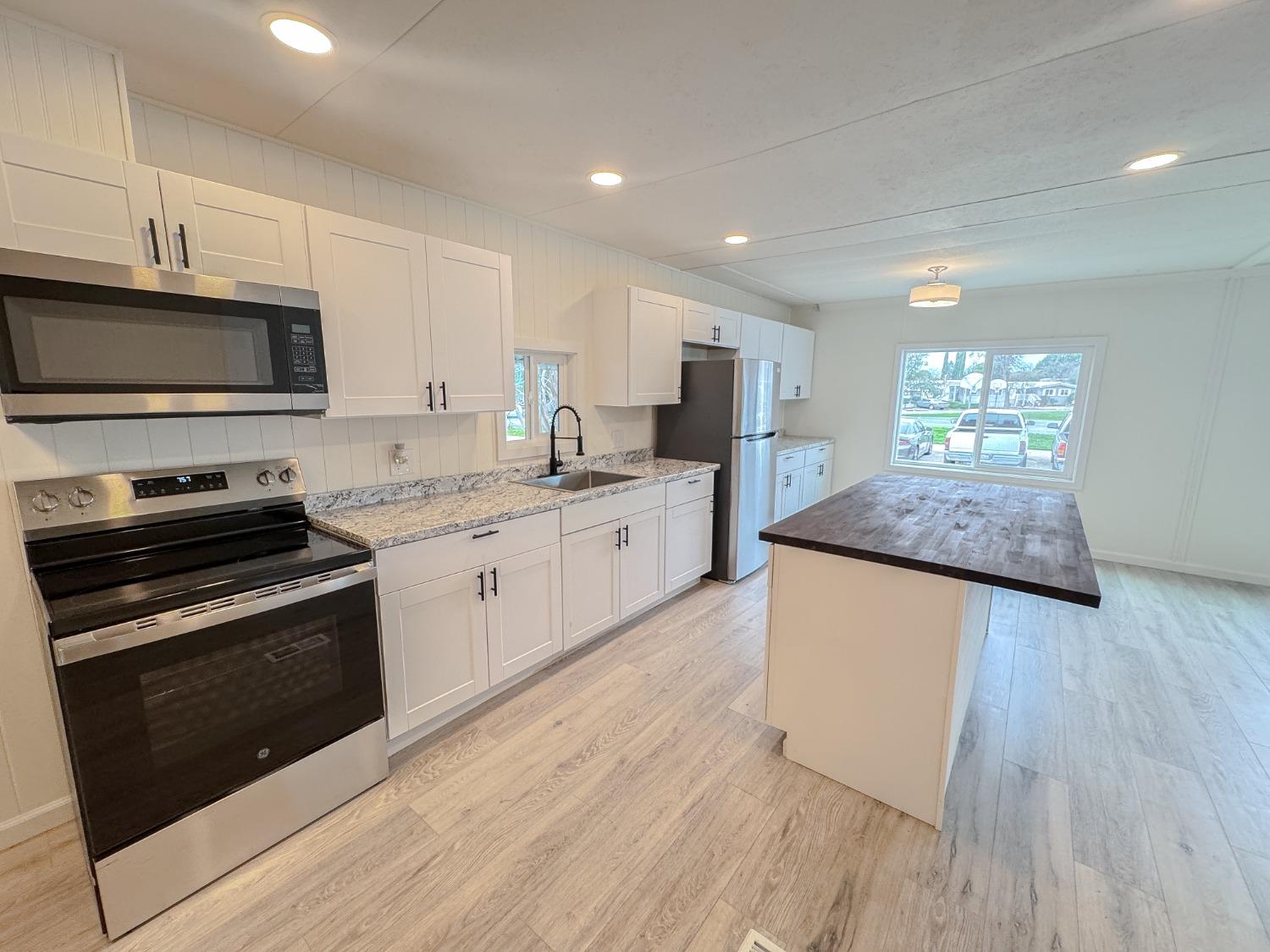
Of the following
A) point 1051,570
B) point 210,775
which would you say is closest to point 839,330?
point 1051,570

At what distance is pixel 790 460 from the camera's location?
15.1 feet

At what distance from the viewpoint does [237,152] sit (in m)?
1.93

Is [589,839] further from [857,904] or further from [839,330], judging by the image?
[839,330]

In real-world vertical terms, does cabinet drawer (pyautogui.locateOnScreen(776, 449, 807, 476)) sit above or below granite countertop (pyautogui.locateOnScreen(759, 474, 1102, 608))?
below

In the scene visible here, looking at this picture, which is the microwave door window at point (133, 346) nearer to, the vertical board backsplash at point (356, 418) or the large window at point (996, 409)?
the vertical board backsplash at point (356, 418)

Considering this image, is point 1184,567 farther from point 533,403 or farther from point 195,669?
point 195,669

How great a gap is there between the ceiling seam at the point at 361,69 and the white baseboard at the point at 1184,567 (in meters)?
5.95

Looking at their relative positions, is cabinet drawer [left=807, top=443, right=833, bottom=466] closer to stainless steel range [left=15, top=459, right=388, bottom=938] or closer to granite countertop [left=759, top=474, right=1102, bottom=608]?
granite countertop [left=759, top=474, right=1102, bottom=608]

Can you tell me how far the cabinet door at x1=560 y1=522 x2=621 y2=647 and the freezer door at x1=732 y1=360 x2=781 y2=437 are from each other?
54.7 inches

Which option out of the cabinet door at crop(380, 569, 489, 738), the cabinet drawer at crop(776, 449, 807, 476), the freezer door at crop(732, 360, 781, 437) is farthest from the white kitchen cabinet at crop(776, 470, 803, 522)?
the cabinet door at crop(380, 569, 489, 738)

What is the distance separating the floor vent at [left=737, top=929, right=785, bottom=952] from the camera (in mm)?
1351

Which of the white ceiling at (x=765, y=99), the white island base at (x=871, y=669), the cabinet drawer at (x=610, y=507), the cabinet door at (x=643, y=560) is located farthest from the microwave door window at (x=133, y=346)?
the white island base at (x=871, y=669)

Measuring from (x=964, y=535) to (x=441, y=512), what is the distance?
2144mm

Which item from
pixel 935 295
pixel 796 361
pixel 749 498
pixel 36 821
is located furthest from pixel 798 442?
pixel 36 821
